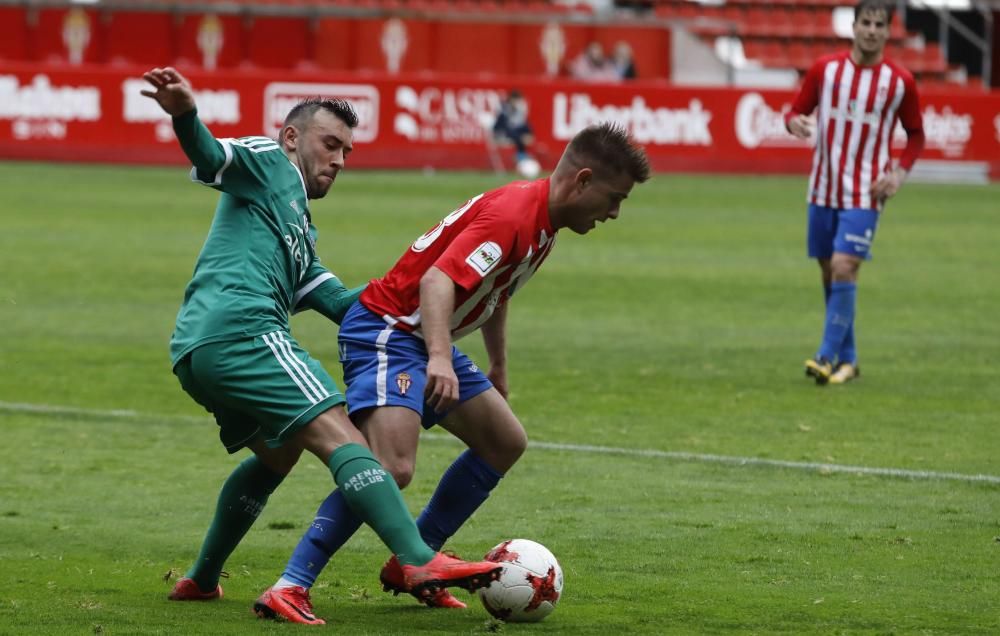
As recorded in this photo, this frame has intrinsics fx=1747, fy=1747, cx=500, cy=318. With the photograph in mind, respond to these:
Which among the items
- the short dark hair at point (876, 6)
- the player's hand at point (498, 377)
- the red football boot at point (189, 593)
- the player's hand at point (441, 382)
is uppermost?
the short dark hair at point (876, 6)

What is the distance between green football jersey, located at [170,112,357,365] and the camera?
17.1 ft

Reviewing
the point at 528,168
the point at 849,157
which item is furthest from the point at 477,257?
the point at 528,168

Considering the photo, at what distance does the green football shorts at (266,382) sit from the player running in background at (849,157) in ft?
20.1

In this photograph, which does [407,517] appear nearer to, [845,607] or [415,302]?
[415,302]

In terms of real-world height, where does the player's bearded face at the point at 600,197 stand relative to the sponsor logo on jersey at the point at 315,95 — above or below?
above

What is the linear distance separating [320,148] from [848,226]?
6.11m

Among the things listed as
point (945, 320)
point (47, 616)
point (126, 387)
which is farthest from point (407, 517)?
point (945, 320)

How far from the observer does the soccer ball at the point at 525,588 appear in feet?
17.2

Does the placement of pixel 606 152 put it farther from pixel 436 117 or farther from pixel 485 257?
pixel 436 117

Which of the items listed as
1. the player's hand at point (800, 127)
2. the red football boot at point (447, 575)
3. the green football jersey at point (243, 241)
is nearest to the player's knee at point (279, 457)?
the green football jersey at point (243, 241)

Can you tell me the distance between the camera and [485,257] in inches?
208

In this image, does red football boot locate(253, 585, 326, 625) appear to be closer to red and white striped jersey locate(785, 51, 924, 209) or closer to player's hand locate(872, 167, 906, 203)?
player's hand locate(872, 167, 906, 203)

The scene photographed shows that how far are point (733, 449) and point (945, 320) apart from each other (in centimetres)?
605

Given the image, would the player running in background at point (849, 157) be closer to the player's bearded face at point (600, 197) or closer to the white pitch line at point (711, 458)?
the white pitch line at point (711, 458)
